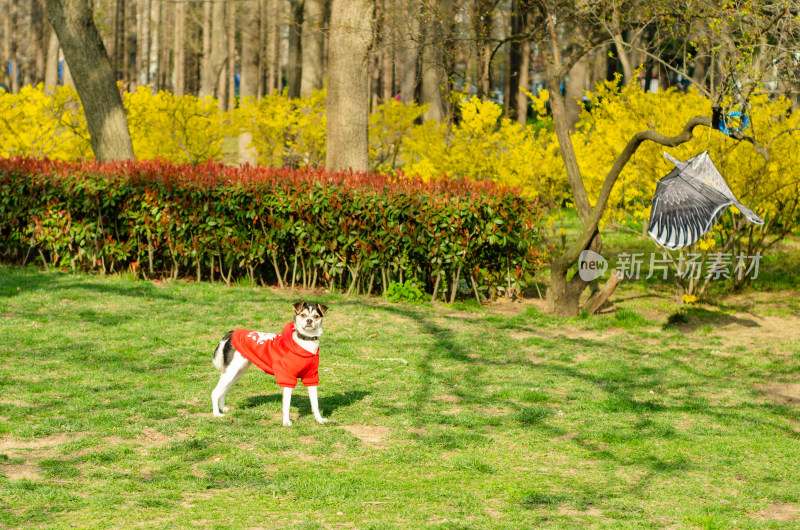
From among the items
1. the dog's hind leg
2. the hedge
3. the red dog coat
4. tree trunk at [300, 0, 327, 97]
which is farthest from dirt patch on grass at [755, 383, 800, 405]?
tree trunk at [300, 0, 327, 97]

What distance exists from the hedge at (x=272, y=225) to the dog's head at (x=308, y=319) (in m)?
4.85

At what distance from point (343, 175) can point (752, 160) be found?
17.0 ft

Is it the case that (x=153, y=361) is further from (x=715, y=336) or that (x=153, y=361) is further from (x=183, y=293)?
(x=715, y=336)

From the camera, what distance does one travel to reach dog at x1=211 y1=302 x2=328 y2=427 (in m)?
5.72

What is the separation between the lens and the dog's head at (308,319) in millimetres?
5613

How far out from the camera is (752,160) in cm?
1068

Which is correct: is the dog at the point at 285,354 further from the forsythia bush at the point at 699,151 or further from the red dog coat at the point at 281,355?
the forsythia bush at the point at 699,151

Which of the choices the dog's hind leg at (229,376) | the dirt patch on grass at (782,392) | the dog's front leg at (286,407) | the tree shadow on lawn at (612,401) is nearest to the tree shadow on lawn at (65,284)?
the tree shadow on lawn at (612,401)

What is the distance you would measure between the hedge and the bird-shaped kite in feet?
7.61

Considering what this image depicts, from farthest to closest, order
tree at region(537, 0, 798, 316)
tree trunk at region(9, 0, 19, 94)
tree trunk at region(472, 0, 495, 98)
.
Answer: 1. tree trunk at region(9, 0, 19, 94)
2. tree trunk at region(472, 0, 495, 98)
3. tree at region(537, 0, 798, 316)

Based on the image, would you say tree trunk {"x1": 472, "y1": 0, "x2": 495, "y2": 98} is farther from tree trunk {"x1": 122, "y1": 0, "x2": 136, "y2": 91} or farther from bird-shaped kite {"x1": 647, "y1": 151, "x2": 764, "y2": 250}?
tree trunk {"x1": 122, "y1": 0, "x2": 136, "y2": 91}

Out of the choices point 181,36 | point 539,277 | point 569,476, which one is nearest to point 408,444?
point 569,476

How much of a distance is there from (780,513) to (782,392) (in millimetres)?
3173

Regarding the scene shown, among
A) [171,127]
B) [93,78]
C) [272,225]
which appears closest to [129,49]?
[171,127]
